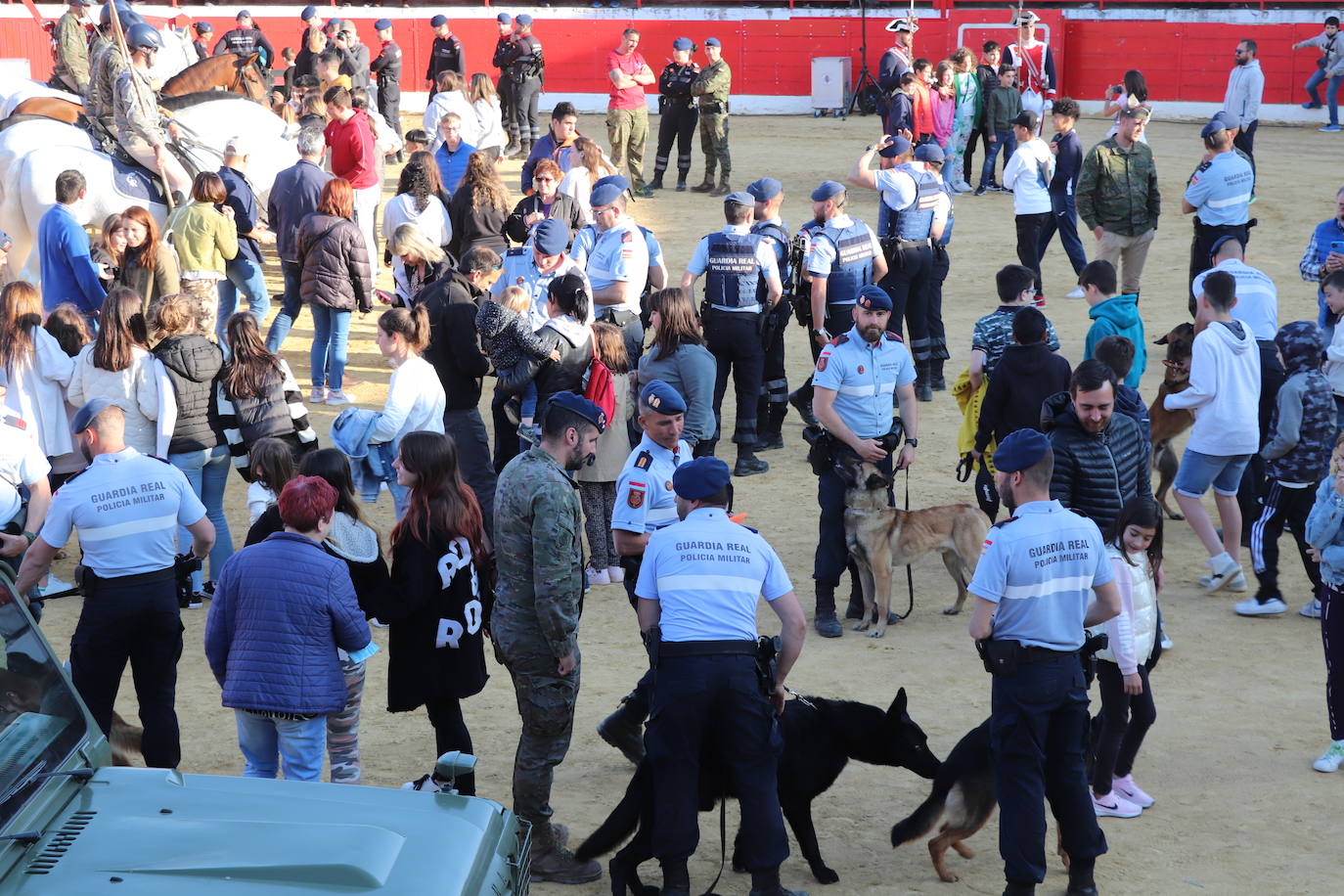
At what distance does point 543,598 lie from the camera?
17.4 ft

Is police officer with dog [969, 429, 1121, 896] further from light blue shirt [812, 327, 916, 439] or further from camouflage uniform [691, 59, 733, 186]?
camouflage uniform [691, 59, 733, 186]

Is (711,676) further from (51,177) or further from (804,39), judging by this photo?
(804,39)

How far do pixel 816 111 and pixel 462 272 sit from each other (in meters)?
19.2

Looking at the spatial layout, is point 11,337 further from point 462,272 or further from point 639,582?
point 639,582

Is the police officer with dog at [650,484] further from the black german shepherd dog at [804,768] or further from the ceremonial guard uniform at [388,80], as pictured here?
the ceremonial guard uniform at [388,80]

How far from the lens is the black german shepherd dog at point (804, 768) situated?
535cm

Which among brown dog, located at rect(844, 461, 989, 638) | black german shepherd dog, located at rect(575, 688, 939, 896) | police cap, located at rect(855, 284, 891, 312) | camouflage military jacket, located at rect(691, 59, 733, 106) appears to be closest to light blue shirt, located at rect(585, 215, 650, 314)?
police cap, located at rect(855, 284, 891, 312)

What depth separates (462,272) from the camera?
944cm

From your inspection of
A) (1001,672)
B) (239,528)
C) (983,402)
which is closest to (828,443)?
(983,402)

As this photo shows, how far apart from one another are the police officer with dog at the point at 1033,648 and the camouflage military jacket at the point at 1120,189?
922 centimetres

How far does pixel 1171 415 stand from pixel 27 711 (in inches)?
295

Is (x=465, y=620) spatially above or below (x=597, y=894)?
above

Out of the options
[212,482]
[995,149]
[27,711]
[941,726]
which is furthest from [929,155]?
[27,711]

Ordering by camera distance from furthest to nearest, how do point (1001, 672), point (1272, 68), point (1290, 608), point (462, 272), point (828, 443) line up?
point (1272, 68) → point (462, 272) → point (1290, 608) → point (828, 443) → point (1001, 672)
